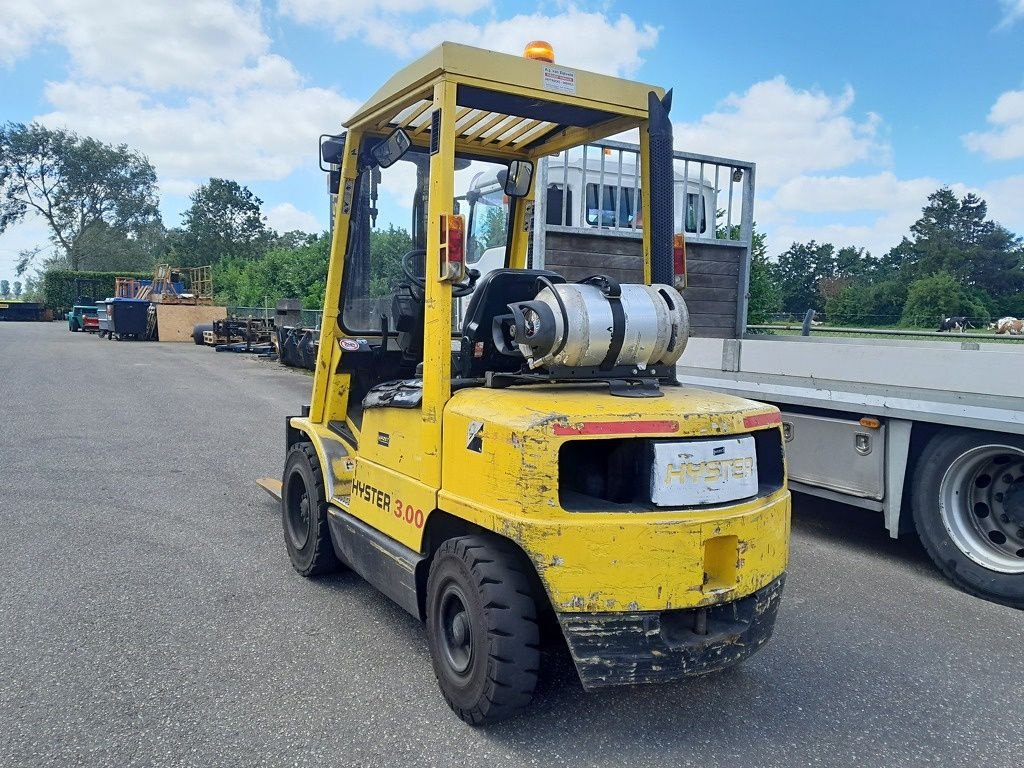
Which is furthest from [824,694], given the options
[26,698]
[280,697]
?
[26,698]

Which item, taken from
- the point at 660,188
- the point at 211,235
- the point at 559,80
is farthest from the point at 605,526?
the point at 211,235

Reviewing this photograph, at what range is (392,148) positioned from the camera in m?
4.10

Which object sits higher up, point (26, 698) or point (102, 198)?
point (102, 198)

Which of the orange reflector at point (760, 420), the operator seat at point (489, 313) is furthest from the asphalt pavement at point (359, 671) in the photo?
the operator seat at point (489, 313)

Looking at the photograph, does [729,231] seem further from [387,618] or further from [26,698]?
[26,698]

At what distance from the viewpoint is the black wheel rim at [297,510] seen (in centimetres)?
466

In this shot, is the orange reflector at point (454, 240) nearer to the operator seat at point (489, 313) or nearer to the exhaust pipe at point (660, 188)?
the operator seat at point (489, 313)

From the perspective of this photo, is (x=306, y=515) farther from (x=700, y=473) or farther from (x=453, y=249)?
(x=700, y=473)

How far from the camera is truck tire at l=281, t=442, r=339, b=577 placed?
14.3 ft

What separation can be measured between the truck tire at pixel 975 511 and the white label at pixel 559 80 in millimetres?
2986

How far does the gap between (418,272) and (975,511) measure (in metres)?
3.46

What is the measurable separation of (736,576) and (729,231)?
18.8ft

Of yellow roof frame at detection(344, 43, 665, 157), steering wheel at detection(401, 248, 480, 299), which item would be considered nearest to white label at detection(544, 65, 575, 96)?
yellow roof frame at detection(344, 43, 665, 157)

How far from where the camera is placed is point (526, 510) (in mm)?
2713
